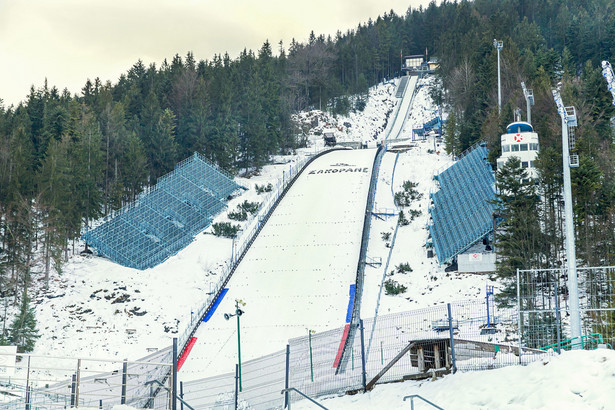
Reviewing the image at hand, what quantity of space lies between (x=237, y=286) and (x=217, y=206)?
46.1 ft

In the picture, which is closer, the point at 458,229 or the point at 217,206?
→ the point at 458,229

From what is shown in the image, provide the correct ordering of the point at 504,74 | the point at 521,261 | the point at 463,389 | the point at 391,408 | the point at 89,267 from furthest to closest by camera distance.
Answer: the point at 504,74 → the point at 89,267 → the point at 521,261 → the point at 391,408 → the point at 463,389

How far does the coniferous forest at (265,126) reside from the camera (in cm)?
3541

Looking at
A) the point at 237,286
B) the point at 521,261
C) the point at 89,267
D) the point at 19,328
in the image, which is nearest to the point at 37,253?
the point at 89,267

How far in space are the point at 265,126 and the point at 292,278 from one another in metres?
32.6

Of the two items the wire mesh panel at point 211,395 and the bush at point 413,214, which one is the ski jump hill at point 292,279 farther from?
the bush at point 413,214

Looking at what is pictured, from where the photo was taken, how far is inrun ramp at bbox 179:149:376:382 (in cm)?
3149

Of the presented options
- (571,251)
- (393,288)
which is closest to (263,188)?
(393,288)

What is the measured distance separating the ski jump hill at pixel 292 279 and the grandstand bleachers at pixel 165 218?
16.3 feet

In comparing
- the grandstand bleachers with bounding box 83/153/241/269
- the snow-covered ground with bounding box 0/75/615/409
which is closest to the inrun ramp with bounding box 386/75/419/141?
the grandstand bleachers with bounding box 83/153/241/269

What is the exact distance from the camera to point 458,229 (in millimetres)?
41438

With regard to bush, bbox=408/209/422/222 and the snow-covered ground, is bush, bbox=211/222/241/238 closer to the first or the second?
the snow-covered ground

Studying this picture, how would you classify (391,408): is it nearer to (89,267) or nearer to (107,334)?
(107,334)

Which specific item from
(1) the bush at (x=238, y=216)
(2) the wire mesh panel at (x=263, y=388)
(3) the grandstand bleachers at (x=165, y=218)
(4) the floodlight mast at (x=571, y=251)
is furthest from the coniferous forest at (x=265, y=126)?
(2) the wire mesh panel at (x=263, y=388)
